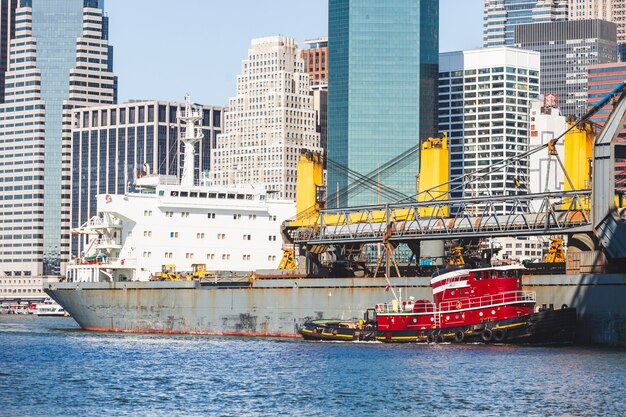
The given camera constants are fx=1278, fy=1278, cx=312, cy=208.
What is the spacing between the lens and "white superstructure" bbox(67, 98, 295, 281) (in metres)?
83.2

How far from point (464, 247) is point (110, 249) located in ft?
82.4

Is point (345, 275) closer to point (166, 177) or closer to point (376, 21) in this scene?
point (166, 177)

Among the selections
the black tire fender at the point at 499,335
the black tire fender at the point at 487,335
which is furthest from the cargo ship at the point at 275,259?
the black tire fender at the point at 487,335

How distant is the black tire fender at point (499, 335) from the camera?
61094mm

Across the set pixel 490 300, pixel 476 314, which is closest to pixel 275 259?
pixel 476 314

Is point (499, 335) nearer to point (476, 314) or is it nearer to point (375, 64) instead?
point (476, 314)

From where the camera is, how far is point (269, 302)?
7431 centimetres

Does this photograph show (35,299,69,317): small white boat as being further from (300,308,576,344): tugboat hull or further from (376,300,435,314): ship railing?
(300,308,576,344): tugboat hull

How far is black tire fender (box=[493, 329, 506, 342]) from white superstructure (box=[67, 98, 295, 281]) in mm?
27369

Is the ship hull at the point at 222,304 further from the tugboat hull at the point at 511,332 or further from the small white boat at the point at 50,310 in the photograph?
the small white boat at the point at 50,310

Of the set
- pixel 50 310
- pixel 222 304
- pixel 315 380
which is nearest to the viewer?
pixel 315 380

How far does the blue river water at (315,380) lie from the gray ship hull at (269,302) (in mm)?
2866

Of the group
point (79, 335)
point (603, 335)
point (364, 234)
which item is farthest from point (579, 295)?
point (79, 335)

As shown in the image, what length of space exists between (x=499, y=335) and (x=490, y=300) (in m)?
1.79
